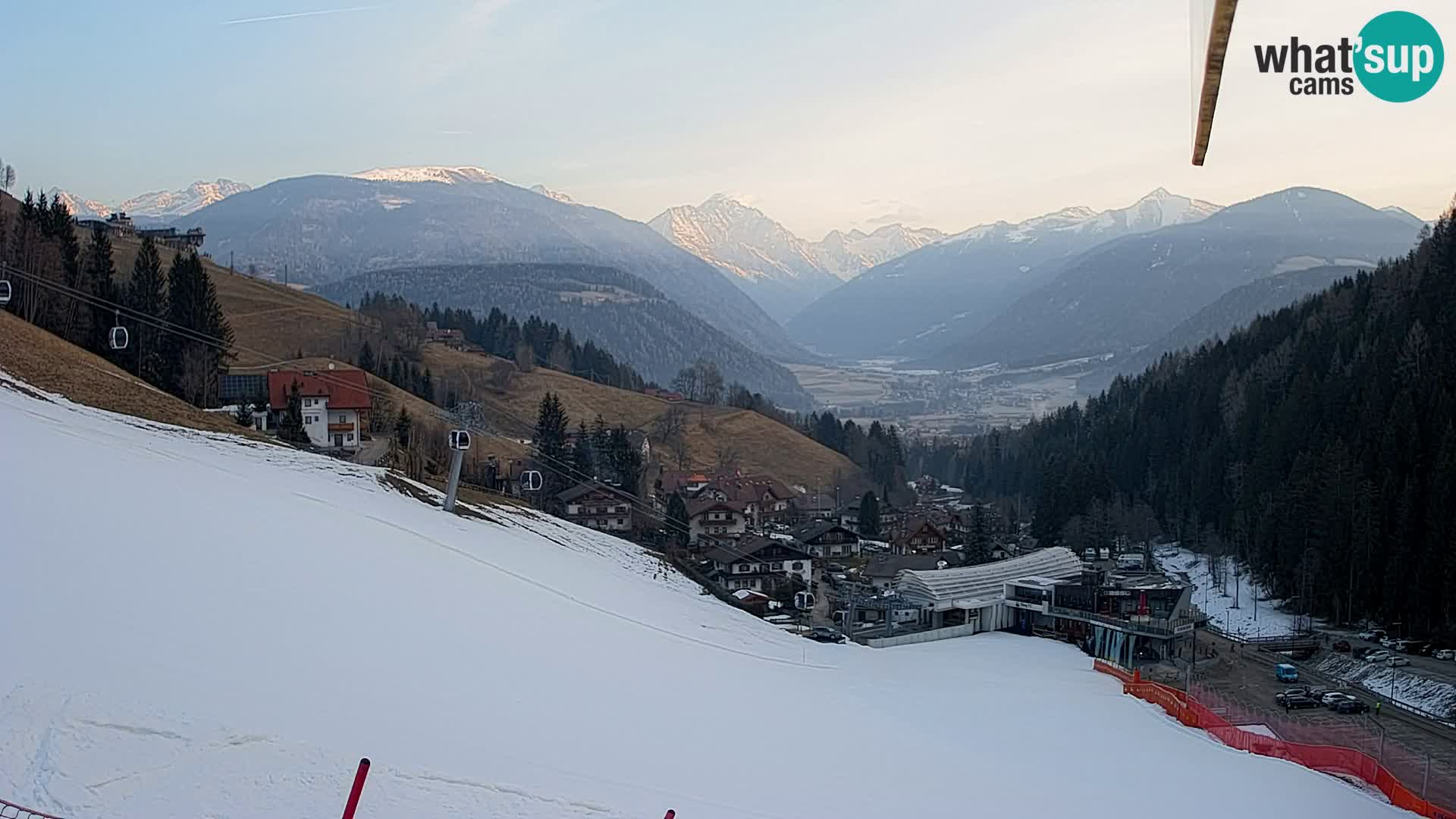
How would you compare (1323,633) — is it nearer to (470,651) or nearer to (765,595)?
(765,595)

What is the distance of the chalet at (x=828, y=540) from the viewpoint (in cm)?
5056

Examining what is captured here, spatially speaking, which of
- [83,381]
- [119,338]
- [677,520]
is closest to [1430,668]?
[677,520]

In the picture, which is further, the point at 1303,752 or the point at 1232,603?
the point at 1232,603

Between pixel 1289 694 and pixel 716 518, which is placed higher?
pixel 1289 694

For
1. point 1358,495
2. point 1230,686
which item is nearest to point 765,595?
point 1230,686

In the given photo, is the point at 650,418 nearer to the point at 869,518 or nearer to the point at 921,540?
the point at 869,518

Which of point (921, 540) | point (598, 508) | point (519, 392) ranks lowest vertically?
point (921, 540)

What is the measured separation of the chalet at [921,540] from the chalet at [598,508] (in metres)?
14.6

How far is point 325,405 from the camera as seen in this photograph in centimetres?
3841

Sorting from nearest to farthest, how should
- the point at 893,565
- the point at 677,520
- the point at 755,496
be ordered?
the point at 893,565 → the point at 677,520 → the point at 755,496

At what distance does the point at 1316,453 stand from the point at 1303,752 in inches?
1383

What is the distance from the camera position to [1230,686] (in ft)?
87.7

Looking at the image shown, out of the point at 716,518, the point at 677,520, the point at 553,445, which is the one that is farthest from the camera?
the point at 553,445

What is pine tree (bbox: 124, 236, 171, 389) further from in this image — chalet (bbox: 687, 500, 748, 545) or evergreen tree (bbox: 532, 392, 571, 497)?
chalet (bbox: 687, 500, 748, 545)
